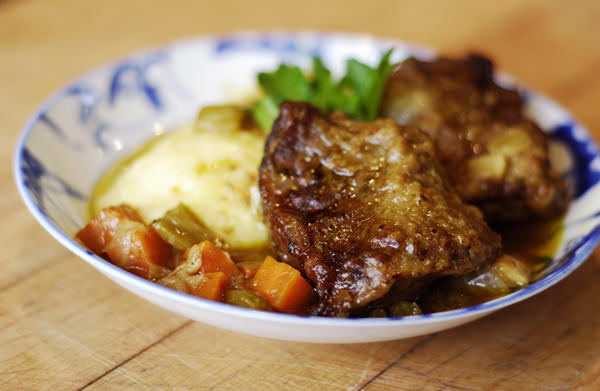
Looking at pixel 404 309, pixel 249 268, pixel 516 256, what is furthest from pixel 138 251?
pixel 516 256

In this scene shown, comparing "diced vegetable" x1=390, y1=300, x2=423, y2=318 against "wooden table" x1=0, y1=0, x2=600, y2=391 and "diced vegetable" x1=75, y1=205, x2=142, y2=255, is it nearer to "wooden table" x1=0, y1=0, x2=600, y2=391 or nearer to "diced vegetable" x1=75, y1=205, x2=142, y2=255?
"wooden table" x1=0, y1=0, x2=600, y2=391

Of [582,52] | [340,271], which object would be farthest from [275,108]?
[582,52]

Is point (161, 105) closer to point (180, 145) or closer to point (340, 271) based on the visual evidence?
point (180, 145)

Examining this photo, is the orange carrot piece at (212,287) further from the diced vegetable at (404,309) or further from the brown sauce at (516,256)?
the brown sauce at (516,256)

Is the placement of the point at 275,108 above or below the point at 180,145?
above

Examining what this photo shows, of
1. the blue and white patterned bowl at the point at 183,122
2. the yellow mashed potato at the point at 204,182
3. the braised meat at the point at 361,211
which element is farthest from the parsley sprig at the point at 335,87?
the blue and white patterned bowl at the point at 183,122

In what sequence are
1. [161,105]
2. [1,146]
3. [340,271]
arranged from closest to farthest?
[340,271], [1,146], [161,105]
